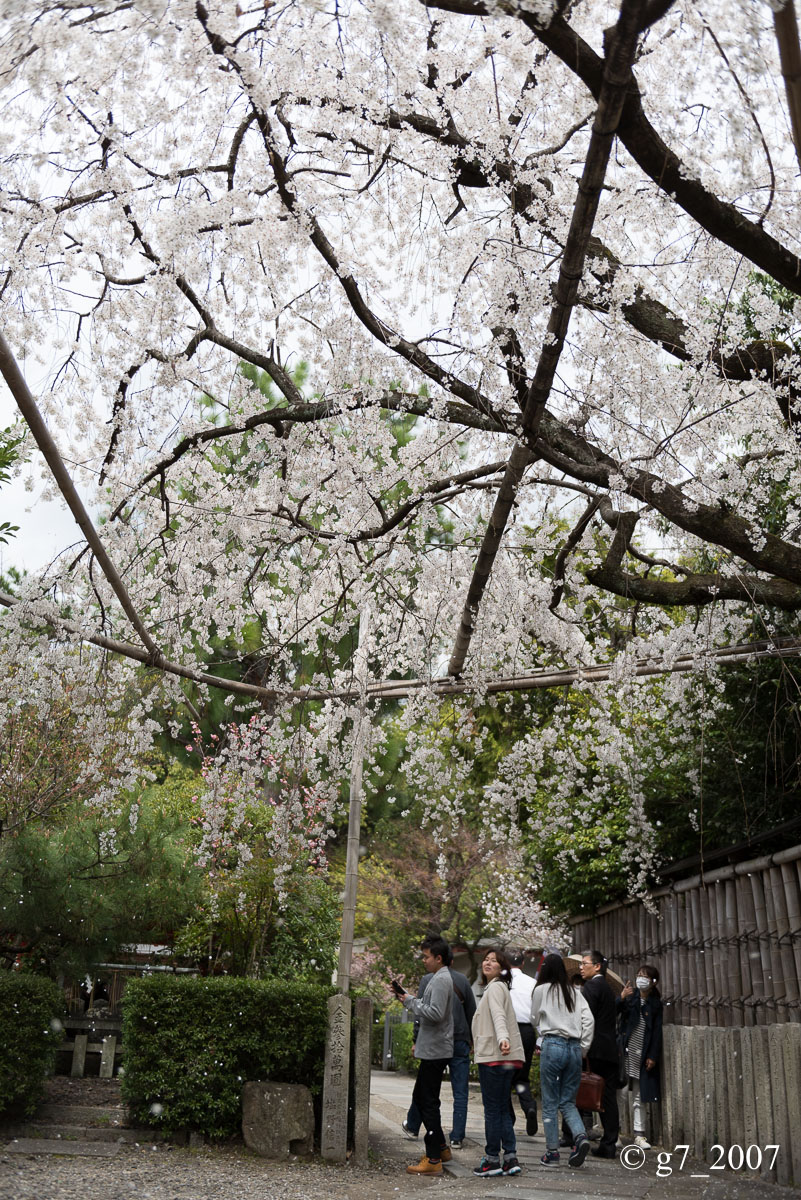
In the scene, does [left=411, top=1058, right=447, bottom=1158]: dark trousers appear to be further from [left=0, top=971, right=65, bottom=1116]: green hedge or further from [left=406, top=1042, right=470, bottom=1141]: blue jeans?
[left=0, top=971, right=65, bottom=1116]: green hedge

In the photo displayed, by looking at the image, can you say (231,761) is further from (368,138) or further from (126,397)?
(368,138)

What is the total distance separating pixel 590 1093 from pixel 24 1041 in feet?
13.6

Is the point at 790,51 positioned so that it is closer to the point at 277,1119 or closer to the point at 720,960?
the point at 720,960

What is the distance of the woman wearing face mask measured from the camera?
23.7 ft

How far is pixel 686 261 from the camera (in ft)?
18.2

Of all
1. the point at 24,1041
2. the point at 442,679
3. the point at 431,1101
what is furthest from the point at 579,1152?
the point at 24,1041

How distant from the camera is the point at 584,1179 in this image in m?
5.86

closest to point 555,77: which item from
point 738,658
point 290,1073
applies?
point 738,658

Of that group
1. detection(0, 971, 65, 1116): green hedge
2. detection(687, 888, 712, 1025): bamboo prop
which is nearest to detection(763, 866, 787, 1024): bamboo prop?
detection(687, 888, 712, 1025): bamboo prop

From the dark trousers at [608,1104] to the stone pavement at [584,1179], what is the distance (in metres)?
0.18

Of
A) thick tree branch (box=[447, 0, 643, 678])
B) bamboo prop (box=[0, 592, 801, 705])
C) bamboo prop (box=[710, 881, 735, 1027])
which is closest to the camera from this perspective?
thick tree branch (box=[447, 0, 643, 678])

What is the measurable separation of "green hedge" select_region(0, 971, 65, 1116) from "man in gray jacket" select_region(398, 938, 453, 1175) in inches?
106

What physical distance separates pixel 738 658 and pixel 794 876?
137cm

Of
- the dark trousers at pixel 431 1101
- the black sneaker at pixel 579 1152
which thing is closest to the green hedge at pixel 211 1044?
the dark trousers at pixel 431 1101
